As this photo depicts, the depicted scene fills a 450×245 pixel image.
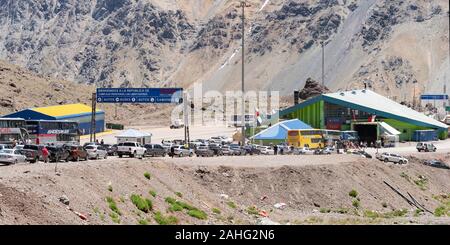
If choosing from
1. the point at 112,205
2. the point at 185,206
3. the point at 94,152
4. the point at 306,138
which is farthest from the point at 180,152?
the point at 306,138

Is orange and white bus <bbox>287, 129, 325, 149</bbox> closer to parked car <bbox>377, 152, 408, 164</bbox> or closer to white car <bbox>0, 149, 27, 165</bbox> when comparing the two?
parked car <bbox>377, 152, 408, 164</bbox>

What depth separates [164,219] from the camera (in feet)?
116

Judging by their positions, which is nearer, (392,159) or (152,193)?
(152,193)

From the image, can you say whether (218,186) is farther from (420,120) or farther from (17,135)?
(420,120)

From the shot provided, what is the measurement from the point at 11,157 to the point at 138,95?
39949mm

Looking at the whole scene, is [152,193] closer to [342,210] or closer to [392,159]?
[342,210]

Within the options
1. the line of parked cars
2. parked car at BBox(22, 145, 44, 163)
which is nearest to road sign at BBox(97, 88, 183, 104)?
the line of parked cars

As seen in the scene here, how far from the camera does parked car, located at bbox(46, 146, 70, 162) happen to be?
159ft

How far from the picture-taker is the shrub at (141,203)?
35.8 metres

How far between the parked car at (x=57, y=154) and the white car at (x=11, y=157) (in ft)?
6.97

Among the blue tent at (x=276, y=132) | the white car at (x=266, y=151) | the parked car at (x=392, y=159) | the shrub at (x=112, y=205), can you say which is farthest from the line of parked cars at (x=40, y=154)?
the blue tent at (x=276, y=132)

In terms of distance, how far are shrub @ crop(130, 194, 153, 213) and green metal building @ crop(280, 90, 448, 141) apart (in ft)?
247

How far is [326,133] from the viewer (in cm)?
10300
